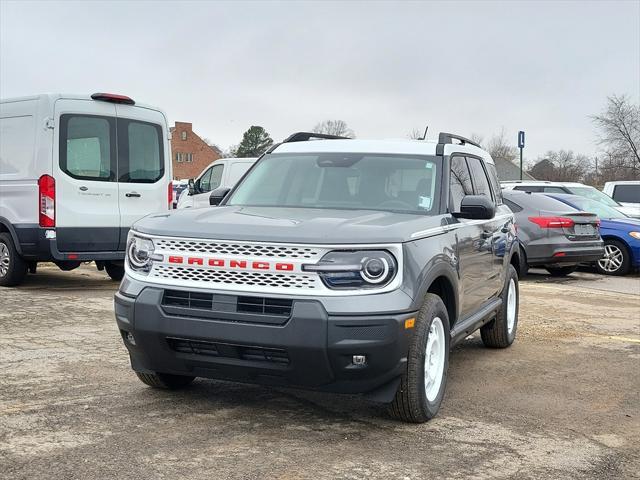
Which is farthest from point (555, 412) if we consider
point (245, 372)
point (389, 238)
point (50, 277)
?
point (50, 277)

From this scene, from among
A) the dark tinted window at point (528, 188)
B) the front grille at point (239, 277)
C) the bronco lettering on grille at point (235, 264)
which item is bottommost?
the front grille at point (239, 277)

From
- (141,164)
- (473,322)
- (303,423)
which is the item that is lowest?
(303,423)

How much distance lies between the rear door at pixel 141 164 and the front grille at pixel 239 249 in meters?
6.06

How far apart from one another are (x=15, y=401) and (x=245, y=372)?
1.63 meters

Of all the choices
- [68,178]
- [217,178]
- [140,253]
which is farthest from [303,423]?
[217,178]

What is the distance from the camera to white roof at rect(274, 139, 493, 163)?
18.7 feet

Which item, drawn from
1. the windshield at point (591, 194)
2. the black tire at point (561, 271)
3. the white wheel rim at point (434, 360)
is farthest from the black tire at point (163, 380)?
the windshield at point (591, 194)

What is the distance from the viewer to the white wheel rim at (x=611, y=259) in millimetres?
14328

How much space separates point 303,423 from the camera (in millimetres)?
4555

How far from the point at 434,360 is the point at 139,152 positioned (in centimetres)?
695

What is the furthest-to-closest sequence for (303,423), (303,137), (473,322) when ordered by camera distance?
(303,137)
(473,322)
(303,423)

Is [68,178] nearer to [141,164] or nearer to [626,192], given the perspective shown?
[141,164]

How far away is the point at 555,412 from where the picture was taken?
4988 millimetres

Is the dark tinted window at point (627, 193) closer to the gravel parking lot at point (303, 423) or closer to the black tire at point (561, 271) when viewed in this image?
the black tire at point (561, 271)
